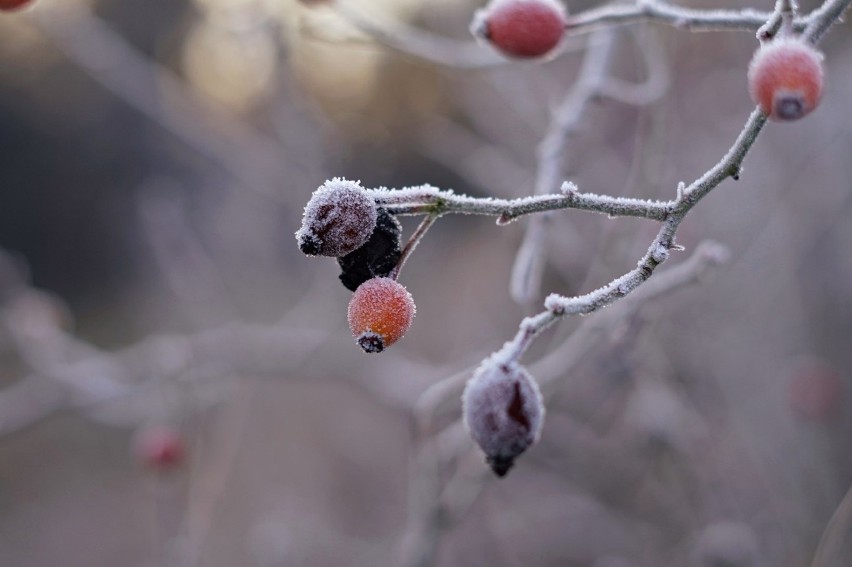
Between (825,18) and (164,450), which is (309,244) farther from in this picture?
(164,450)

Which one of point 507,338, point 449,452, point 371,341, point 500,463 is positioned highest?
point 507,338

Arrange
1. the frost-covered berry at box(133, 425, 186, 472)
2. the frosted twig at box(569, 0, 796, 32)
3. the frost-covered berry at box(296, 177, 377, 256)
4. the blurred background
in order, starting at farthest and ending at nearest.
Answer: the frost-covered berry at box(133, 425, 186, 472)
the blurred background
the frosted twig at box(569, 0, 796, 32)
the frost-covered berry at box(296, 177, 377, 256)

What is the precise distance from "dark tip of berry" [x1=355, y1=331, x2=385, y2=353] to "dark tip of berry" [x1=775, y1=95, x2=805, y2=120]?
0.61 meters

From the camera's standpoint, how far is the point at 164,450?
11.4 feet

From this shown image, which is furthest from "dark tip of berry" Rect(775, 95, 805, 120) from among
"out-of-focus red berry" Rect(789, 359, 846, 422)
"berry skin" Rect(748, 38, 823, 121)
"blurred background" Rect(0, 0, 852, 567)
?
"out-of-focus red berry" Rect(789, 359, 846, 422)

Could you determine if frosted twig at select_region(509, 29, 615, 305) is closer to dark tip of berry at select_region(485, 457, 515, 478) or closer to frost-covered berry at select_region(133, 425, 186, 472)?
dark tip of berry at select_region(485, 457, 515, 478)

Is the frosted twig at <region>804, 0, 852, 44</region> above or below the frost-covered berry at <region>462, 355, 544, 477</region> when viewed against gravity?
above

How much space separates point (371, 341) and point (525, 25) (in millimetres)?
734

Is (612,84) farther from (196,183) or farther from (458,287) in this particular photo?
(196,183)

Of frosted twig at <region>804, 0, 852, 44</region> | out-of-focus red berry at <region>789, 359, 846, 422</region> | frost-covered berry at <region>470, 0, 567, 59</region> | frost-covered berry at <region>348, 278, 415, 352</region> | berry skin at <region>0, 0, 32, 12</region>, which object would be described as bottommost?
frost-covered berry at <region>348, 278, 415, 352</region>

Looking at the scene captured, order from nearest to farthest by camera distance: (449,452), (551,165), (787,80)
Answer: (787,80) < (551,165) < (449,452)

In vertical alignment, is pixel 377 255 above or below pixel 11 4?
below

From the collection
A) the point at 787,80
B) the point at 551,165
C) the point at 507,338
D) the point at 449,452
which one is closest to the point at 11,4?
the point at 551,165

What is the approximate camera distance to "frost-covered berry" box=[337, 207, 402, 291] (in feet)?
3.55
